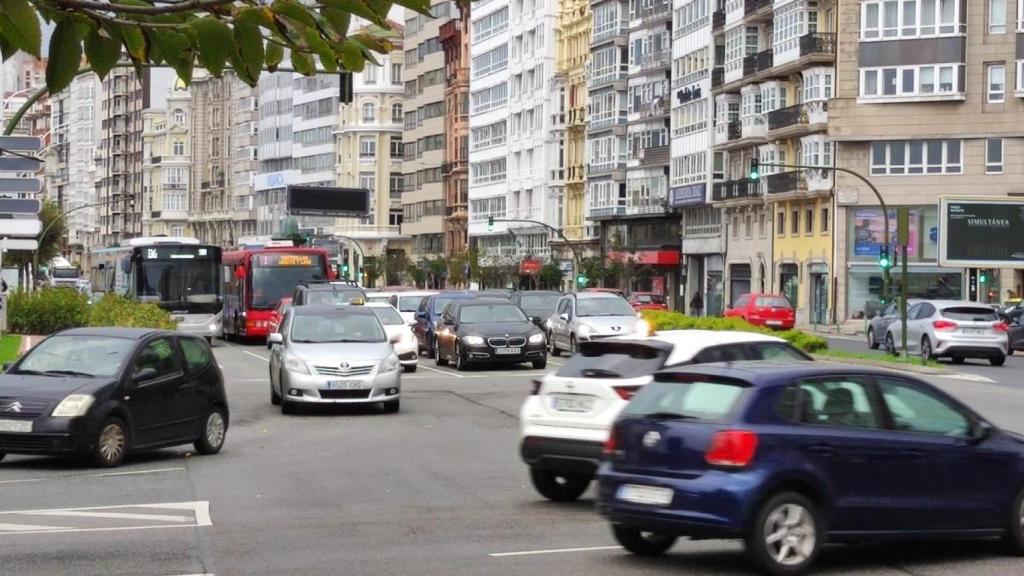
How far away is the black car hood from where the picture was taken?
19422mm

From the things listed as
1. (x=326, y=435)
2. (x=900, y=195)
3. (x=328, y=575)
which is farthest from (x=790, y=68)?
(x=328, y=575)

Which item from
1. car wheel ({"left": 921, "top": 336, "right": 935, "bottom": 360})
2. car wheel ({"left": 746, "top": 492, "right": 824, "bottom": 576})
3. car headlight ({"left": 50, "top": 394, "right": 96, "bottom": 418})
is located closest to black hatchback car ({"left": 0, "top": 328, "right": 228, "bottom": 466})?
car headlight ({"left": 50, "top": 394, "right": 96, "bottom": 418})

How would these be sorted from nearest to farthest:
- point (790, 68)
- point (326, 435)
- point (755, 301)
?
point (326, 435)
point (755, 301)
point (790, 68)

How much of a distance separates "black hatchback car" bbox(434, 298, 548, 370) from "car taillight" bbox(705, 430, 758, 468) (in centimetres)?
2868

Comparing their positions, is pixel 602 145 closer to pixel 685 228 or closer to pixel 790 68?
pixel 685 228

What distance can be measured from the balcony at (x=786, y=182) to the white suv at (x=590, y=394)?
68.7 metres

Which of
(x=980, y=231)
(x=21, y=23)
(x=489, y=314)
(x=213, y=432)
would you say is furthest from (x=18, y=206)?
(x=980, y=231)

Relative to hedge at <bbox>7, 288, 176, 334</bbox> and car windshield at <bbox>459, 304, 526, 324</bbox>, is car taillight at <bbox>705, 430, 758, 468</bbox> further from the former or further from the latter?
hedge at <bbox>7, 288, 176, 334</bbox>

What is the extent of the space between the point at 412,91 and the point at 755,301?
90.7 metres

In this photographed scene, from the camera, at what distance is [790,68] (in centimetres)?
8494

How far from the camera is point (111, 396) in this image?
19.6 m

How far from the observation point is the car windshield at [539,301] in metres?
52.1

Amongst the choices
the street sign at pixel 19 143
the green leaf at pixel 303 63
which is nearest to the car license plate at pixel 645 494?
the green leaf at pixel 303 63

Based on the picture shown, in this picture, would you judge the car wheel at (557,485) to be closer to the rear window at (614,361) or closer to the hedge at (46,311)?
the rear window at (614,361)
